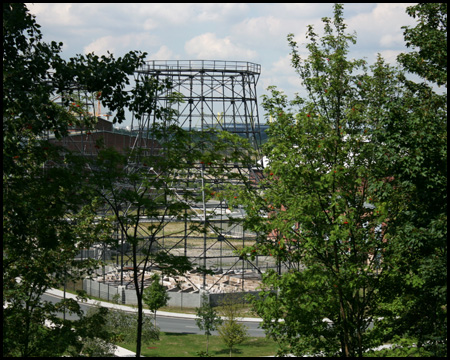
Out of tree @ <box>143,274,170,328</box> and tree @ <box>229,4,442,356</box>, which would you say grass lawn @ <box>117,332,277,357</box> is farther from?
tree @ <box>229,4,442,356</box>

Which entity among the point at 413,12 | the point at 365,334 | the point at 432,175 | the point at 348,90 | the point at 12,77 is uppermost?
the point at 413,12

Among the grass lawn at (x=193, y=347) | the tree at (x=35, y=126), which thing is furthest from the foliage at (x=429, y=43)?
the grass lawn at (x=193, y=347)

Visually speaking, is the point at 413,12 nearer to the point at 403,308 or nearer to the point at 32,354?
the point at 403,308

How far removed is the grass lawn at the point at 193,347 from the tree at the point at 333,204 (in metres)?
15.0

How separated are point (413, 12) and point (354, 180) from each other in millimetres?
4724

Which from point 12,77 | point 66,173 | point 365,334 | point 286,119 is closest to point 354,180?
point 286,119

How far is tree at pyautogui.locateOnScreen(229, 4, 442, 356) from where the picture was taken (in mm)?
14961

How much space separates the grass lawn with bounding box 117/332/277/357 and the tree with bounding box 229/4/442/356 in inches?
590

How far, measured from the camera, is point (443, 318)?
50.5 ft

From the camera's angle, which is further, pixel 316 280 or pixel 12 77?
pixel 316 280

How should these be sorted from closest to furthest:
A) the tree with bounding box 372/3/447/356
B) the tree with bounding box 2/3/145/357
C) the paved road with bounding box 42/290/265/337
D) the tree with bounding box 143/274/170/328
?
the tree with bounding box 2/3/145/357
the tree with bounding box 372/3/447/356
the paved road with bounding box 42/290/265/337
the tree with bounding box 143/274/170/328

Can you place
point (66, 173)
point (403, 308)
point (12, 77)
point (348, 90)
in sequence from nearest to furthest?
A: point (12, 77)
point (66, 173)
point (403, 308)
point (348, 90)

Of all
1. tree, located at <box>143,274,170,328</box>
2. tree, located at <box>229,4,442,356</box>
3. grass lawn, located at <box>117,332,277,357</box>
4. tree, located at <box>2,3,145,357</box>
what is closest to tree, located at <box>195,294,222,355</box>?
grass lawn, located at <box>117,332,277,357</box>

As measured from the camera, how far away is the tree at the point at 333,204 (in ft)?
49.1
